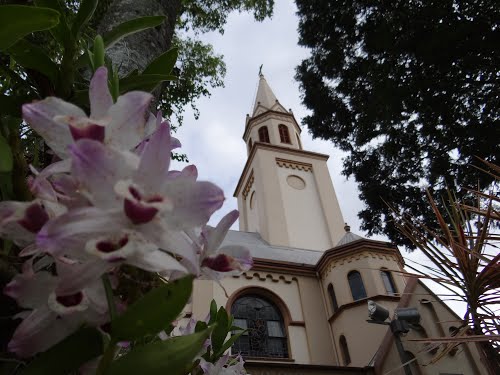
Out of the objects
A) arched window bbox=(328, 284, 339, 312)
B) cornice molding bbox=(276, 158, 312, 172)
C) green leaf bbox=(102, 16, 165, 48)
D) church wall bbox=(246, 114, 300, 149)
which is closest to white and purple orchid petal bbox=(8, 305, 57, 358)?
green leaf bbox=(102, 16, 165, 48)

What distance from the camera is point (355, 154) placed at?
8500 millimetres

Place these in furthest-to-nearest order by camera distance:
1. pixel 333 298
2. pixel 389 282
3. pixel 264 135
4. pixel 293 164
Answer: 1. pixel 264 135
2. pixel 293 164
3. pixel 333 298
4. pixel 389 282

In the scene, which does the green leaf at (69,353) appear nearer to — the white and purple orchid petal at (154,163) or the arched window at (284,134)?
the white and purple orchid petal at (154,163)

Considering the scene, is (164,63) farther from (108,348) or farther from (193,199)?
(108,348)

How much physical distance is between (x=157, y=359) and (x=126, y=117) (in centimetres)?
27

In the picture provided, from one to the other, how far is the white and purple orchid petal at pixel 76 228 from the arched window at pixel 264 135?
2237cm

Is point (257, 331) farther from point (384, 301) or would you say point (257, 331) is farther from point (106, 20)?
point (106, 20)

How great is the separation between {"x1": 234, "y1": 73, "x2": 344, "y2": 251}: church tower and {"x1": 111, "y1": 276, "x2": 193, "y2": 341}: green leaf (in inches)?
621

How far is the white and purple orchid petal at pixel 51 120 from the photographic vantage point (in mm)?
446

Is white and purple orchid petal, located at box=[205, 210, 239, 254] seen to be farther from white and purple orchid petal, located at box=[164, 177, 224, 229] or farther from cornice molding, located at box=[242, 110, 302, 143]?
cornice molding, located at box=[242, 110, 302, 143]

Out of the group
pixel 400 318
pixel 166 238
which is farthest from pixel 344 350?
pixel 166 238

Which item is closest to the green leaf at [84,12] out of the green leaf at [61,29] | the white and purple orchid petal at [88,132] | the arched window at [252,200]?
the green leaf at [61,29]

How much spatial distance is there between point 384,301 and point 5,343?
1274cm

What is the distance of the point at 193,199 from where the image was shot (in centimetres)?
43
